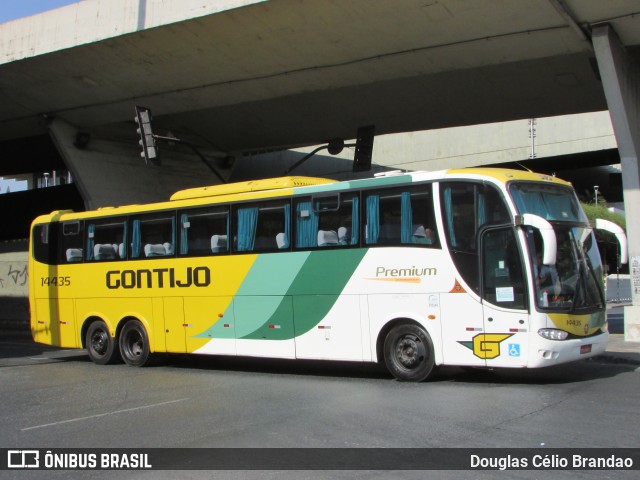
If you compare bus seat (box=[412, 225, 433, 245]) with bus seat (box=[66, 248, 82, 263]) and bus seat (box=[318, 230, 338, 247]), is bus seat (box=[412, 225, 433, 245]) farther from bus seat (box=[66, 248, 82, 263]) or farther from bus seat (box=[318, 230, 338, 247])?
bus seat (box=[66, 248, 82, 263])

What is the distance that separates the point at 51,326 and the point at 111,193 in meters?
13.2

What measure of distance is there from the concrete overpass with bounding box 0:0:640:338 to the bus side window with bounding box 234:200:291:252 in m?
6.92

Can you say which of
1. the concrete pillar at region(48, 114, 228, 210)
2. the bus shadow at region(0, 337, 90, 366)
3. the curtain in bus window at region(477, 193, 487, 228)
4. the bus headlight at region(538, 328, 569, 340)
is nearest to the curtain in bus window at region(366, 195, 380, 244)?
the curtain in bus window at region(477, 193, 487, 228)

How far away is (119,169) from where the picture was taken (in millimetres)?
29234

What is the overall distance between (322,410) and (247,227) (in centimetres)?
500

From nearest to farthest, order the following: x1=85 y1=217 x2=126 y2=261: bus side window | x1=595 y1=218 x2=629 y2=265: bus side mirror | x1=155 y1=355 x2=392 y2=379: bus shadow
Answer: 1. x1=595 y1=218 x2=629 y2=265: bus side mirror
2. x1=155 y1=355 x2=392 y2=379: bus shadow
3. x1=85 y1=217 x2=126 y2=261: bus side window

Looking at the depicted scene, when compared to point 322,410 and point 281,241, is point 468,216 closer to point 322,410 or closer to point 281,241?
point 281,241

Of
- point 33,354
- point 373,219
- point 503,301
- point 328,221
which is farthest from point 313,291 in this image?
point 33,354

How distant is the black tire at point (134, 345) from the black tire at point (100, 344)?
0.92 ft

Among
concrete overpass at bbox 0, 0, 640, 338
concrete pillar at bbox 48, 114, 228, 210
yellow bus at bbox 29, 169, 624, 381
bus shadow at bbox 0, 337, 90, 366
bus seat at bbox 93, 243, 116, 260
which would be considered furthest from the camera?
concrete pillar at bbox 48, 114, 228, 210

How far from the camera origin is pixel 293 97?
25.1 m

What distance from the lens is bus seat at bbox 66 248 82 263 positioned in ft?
51.1

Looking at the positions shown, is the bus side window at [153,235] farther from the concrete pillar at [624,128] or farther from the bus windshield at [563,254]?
the concrete pillar at [624,128]

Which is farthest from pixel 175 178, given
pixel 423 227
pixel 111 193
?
pixel 423 227
